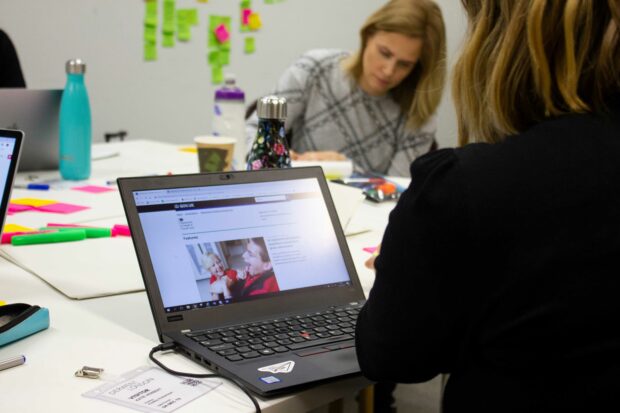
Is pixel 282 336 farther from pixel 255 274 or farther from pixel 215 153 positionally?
pixel 215 153

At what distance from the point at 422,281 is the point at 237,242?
361 millimetres

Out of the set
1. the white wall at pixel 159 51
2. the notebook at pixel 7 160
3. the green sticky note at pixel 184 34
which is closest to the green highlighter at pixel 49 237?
the notebook at pixel 7 160

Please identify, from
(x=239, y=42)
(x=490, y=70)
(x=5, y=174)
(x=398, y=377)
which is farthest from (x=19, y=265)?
(x=239, y=42)

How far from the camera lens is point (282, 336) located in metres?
0.96

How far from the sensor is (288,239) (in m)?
1.09

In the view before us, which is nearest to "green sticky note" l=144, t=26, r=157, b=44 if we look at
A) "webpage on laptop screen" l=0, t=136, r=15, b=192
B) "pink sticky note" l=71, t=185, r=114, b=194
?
"pink sticky note" l=71, t=185, r=114, b=194

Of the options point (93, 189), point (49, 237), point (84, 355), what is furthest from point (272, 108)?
point (84, 355)

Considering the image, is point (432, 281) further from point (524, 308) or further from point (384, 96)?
point (384, 96)

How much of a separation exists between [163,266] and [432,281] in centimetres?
39

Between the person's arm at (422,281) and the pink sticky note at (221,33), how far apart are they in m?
3.05

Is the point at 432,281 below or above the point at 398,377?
above

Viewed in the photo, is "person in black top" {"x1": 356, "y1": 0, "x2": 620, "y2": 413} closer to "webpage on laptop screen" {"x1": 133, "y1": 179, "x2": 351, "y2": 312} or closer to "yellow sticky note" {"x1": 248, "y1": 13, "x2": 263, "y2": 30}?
"webpage on laptop screen" {"x1": 133, "y1": 179, "x2": 351, "y2": 312}

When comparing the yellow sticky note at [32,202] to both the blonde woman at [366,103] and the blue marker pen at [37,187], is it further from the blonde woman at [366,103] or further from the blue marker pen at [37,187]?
the blonde woman at [366,103]

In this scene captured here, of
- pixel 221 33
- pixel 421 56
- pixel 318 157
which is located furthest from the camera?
pixel 221 33
